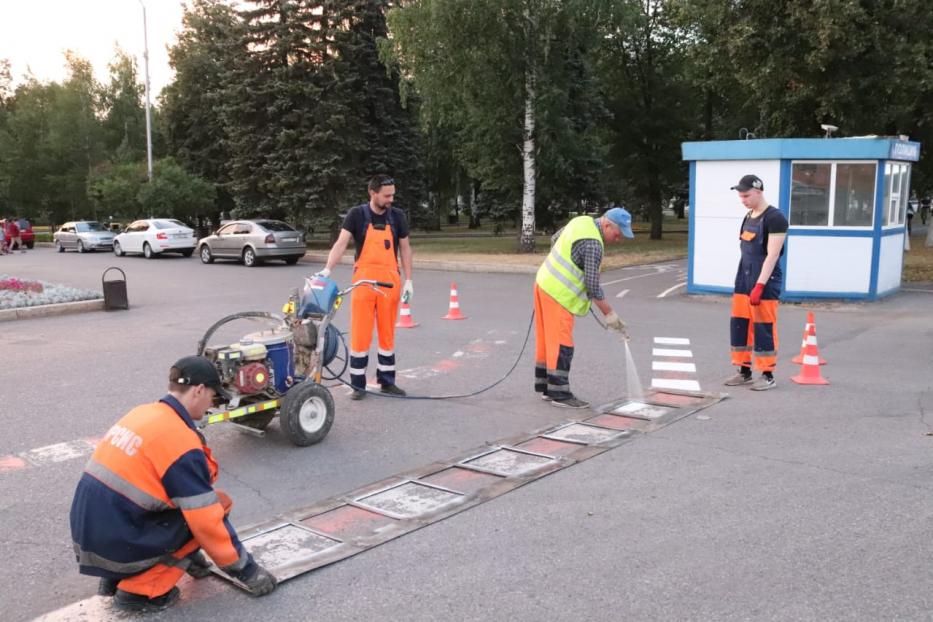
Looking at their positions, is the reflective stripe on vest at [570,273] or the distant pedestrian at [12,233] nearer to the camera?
the reflective stripe on vest at [570,273]

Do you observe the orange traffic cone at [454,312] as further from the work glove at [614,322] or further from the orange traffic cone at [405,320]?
the work glove at [614,322]

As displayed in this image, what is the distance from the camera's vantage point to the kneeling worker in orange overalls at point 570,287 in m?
6.74

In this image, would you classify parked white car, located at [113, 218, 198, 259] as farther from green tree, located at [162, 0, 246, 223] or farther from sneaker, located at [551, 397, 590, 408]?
sneaker, located at [551, 397, 590, 408]

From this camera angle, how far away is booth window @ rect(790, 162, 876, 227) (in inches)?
542

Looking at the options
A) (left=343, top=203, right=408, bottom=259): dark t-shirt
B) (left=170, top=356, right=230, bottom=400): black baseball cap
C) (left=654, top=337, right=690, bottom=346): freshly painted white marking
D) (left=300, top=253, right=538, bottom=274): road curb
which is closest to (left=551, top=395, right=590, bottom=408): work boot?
(left=343, top=203, right=408, bottom=259): dark t-shirt

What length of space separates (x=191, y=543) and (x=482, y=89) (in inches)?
903

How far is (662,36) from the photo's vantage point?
3189 cm

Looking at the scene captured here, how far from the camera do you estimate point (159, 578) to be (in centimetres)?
353

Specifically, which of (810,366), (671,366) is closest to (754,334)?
(810,366)

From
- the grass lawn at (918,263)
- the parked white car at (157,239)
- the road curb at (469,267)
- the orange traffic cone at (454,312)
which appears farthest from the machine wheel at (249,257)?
the grass lawn at (918,263)

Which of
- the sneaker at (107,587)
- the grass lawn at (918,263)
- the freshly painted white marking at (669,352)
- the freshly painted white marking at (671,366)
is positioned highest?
the grass lawn at (918,263)

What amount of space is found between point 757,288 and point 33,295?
12.9m

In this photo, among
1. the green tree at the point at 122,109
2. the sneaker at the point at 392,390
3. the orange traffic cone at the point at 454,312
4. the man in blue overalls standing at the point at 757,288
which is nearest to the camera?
the man in blue overalls standing at the point at 757,288

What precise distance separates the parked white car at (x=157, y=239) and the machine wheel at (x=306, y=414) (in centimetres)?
2484
